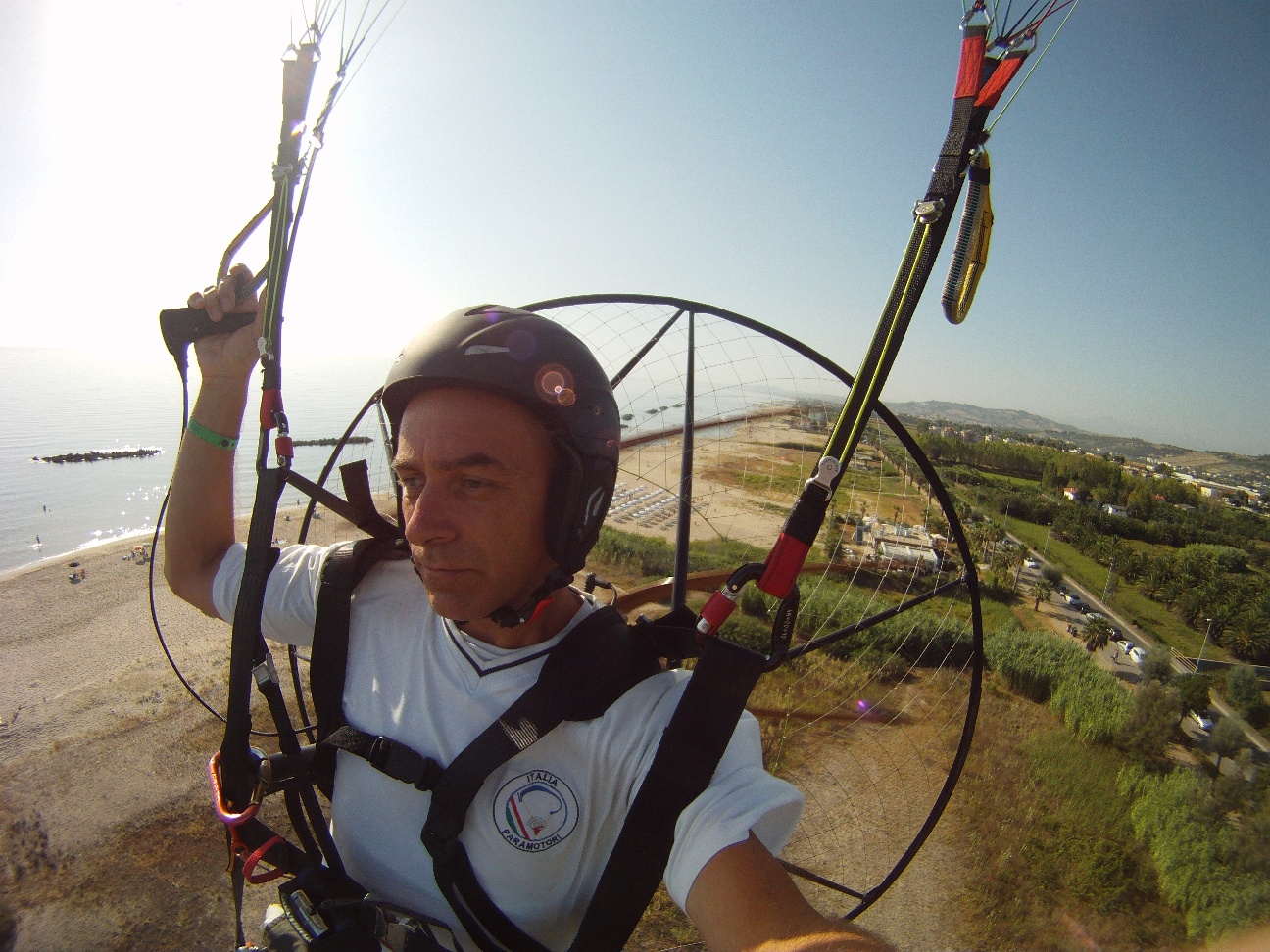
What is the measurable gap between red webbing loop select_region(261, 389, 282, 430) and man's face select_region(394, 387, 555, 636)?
1.42ft

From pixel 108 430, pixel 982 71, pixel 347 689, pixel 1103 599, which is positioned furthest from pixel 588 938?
pixel 108 430

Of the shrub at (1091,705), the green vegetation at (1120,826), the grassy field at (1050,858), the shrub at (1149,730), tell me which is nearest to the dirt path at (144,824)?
the grassy field at (1050,858)

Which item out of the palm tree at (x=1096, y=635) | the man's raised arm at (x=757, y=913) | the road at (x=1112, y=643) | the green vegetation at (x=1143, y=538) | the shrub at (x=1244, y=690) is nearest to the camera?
the man's raised arm at (x=757, y=913)

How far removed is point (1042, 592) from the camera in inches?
1061

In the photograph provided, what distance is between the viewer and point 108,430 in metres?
71.3

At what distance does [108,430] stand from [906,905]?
95.2 meters

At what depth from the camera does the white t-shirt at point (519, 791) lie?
1.37 metres

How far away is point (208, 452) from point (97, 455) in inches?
3298

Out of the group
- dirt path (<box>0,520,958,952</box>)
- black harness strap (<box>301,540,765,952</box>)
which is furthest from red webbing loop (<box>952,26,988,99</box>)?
dirt path (<box>0,520,958,952</box>)

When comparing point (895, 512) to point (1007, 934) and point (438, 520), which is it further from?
point (1007, 934)

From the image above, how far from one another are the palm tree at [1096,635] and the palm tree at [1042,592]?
10.2 feet

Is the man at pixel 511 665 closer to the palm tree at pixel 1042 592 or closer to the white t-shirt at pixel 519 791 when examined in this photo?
the white t-shirt at pixel 519 791

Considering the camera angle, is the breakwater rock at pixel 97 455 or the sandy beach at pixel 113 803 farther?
the breakwater rock at pixel 97 455

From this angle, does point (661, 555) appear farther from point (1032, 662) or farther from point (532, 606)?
point (532, 606)
